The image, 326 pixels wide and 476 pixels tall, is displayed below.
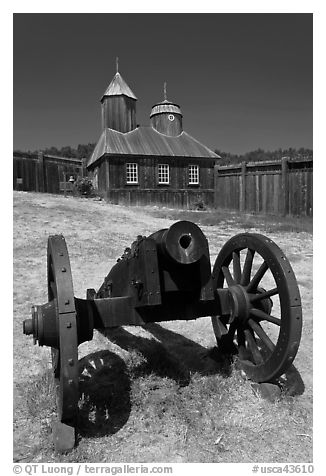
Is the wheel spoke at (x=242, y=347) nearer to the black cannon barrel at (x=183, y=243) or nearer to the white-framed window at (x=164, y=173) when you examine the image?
the black cannon barrel at (x=183, y=243)

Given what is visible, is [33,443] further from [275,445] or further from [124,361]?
[275,445]

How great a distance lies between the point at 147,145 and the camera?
2052 centimetres

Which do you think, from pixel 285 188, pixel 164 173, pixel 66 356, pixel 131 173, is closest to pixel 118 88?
pixel 131 173

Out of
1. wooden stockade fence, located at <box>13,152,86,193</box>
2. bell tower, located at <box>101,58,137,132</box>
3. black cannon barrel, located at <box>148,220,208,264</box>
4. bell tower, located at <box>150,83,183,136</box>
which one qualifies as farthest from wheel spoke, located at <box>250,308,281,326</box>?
bell tower, located at <box>150,83,183,136</box>

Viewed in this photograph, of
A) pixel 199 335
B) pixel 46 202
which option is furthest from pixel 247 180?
pixel 199 335

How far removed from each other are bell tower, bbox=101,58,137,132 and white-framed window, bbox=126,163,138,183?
2554 millimetres

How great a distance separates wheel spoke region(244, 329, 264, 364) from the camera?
3119 millimetres

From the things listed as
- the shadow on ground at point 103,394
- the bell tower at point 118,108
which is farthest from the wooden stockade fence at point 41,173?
the shadow on ground at point 103,394

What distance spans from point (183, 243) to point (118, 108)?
19921 mm

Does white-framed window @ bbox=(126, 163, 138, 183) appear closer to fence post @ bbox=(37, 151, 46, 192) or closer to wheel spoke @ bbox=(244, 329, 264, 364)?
fence post @ bbox=(37, 151, 46, 192)

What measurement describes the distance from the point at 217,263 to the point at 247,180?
573 inches

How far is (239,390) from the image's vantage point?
3129 millimetres

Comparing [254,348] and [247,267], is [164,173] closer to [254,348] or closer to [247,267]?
[247,267]

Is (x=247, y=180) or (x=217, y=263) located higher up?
(x=247, y=180)
